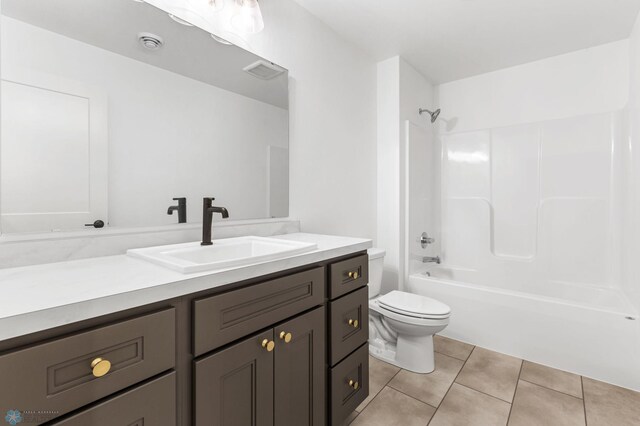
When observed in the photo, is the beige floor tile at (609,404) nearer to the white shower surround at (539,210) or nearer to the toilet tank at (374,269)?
the white shower surround at (539,210)

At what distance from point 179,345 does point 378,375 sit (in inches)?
62.6

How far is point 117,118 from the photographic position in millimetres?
1194

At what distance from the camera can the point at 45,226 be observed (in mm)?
1046

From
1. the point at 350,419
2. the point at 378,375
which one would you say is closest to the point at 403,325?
the point at 378,375

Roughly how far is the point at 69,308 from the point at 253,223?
1.09 meters

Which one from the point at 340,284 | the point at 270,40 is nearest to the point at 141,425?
the point at 340,284

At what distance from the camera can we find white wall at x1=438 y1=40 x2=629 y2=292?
2.46m

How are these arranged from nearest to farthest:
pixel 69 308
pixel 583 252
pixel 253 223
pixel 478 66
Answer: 1. pixel 69 308
2. pixel 253 223
3. pixel 583 252
4. pixel 478 66

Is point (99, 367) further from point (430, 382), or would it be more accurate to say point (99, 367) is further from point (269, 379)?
point (430, 382)

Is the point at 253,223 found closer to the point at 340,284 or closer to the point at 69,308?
the point at 340,284

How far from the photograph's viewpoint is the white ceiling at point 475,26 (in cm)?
199

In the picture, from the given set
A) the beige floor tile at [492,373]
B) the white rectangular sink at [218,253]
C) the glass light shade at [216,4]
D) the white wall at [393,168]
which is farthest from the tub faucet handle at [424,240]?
the glass light shade at [216,4]

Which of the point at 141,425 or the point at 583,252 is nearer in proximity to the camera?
the point at 141,425

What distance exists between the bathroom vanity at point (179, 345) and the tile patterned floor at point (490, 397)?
1.68ft
